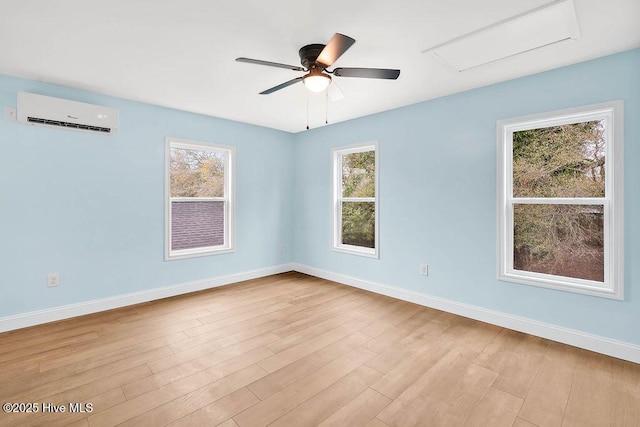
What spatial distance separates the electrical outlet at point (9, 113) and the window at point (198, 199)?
1.41 meters

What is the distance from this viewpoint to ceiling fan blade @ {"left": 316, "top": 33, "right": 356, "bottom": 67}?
1.86 metres

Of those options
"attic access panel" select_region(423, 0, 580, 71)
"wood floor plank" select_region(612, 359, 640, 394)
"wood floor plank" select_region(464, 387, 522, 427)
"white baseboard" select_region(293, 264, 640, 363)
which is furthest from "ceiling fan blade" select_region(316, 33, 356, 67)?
"wood floor plank" select_region(612, 359, 640, 394)

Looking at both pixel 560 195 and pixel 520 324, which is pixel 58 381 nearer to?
pixel 520 324

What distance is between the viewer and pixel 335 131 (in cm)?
474

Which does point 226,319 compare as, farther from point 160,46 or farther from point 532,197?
point 532,197

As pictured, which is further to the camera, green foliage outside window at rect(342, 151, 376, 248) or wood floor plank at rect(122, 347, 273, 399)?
green foliage outside window at rect(342, 151, 376, 248)

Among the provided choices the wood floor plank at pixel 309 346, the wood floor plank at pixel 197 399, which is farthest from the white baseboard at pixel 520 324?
the wood floor plank at pixel 197 399

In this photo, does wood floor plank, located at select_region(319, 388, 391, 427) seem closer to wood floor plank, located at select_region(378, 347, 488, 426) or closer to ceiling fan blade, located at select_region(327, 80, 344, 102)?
wood floor plank, located at select_region(378, 347, 488, 426)

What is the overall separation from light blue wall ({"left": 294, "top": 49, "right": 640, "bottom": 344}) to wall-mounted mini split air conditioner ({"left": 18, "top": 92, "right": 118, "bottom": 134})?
296cm

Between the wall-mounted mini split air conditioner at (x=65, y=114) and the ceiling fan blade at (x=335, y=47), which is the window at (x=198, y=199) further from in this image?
the ceiling fan blade at (x=335, y=47)

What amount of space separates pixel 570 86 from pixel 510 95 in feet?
1.53

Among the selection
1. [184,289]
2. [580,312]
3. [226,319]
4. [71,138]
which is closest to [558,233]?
[580,312]

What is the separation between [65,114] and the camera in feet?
10.2

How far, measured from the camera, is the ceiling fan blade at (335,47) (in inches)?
73.0
